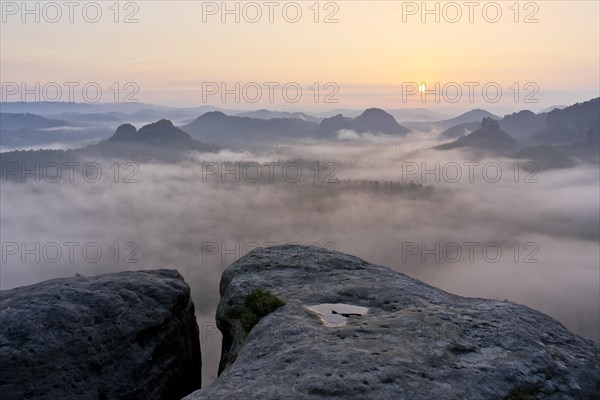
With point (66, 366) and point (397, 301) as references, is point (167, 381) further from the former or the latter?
point (397, 301)

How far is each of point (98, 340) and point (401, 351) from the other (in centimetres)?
1160

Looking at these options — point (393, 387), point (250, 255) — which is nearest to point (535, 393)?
point (393, 387)

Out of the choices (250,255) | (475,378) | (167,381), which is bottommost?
(167,381)

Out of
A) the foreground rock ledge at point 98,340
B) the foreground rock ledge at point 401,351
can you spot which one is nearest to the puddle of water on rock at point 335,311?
the foreground rock ledge at point 401,351

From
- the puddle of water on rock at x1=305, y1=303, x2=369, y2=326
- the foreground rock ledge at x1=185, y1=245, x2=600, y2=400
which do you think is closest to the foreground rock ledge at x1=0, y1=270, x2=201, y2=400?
the foreground rock ledge at x1=185, y1=245, x2=600, y2=400

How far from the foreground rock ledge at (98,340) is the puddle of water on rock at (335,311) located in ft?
24.9

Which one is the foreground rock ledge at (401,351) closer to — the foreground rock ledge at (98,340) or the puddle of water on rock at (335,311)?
the puddle of water on rock at (335,311)

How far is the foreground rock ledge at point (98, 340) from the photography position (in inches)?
671

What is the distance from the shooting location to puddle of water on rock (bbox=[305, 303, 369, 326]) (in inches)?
643

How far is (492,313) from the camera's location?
17.1 metres

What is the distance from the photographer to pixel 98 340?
18.7 m

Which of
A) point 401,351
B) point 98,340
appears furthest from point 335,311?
point 98,340

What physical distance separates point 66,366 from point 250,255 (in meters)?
9.53

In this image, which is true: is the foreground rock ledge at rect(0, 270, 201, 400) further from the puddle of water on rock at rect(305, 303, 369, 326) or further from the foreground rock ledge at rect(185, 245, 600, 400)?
the puddle of water on rock at rect(305, 303, 369, 326)
